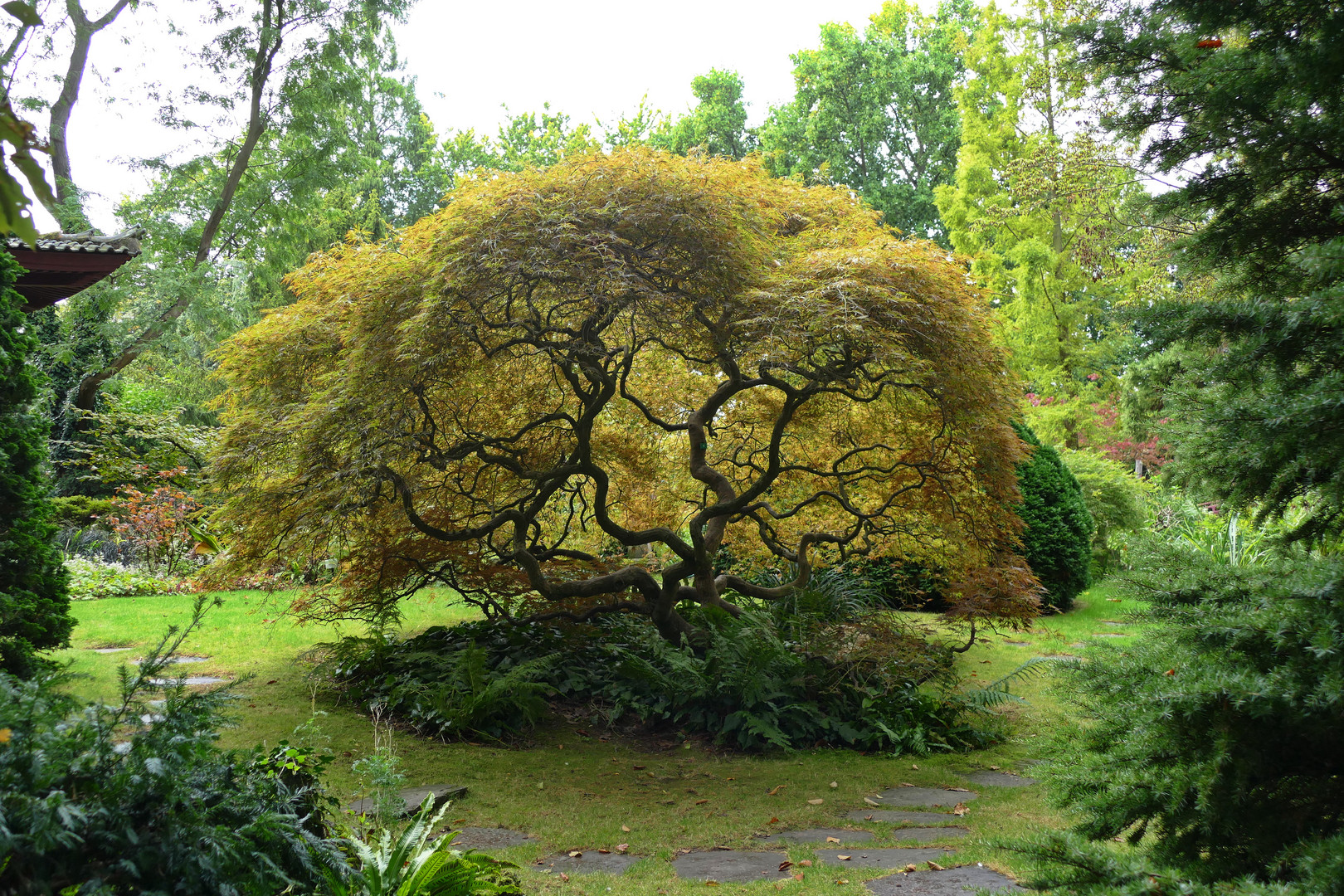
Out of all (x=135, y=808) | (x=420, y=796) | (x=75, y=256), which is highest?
(x=75, y=256)

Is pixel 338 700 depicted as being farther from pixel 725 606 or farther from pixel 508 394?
pixel 725 606

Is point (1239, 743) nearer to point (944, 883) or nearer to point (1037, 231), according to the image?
point (944, 883)

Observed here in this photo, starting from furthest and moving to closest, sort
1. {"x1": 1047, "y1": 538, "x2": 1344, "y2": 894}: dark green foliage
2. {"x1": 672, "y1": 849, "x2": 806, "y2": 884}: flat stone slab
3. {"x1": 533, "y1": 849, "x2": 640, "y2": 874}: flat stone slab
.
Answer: {"x1": 533, "y1": 849, "x2": 640, "y2": 874}: flat stone slab → {"x1": 672, "y1": 849, "x2": 806, "y2": 884}: flat stone slab → {"x1": 1047, "y1": 538, "x2": 1344, "y2": 894}: dark green foliage

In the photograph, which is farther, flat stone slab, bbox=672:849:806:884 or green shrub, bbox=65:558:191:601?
green shrub, bbox=65:558:191:601

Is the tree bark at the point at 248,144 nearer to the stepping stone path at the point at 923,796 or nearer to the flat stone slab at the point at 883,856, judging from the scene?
the stepping stone path at the point at 923,796

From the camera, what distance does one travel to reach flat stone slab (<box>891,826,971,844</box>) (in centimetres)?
397

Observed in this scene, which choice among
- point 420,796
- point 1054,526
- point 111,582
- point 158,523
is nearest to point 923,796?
point 420,796

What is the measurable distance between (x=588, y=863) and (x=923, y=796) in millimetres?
2050

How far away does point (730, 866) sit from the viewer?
147 inches

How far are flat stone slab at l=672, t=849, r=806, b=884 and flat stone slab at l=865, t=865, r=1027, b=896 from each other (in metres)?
0.44

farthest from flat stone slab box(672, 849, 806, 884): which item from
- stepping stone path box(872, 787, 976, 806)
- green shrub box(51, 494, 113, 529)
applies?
green shrub box(51, 494, 113, 529)

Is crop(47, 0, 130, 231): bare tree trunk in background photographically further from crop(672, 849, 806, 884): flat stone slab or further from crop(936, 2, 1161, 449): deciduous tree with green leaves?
crop(936, 2, 1161, 449): deciduous tree with green leaves

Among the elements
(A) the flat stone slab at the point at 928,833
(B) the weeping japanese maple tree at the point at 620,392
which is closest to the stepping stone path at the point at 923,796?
(A) the flat stone slab at the point at 928,833

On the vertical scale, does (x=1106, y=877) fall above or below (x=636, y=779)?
above
